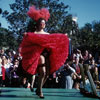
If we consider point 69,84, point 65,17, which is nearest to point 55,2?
point 65,17

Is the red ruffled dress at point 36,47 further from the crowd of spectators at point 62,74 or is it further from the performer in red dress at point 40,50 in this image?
the crowd of spectators at point 62,74

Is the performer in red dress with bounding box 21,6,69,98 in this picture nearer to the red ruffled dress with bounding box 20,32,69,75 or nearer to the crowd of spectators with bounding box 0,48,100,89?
the red ruffled dress with bounding box 20,32,69,75

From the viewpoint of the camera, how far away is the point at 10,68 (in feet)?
33.8

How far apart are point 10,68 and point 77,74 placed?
2684 mm

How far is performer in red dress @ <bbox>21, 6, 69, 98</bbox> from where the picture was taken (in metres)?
5.09

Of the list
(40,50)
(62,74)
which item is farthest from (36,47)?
(62,74)

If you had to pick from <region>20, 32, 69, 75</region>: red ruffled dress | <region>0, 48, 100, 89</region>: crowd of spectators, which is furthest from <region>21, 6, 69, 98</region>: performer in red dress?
<region>0, 48, 100, 89</region>: crowd of spectators

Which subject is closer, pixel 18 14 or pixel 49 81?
pixel 49 81

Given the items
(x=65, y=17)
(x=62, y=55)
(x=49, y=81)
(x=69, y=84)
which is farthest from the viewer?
(x=65, y=17)

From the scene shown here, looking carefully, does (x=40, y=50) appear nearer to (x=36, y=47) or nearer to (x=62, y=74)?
(x=36, y=47)

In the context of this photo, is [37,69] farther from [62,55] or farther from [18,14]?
[18,14]

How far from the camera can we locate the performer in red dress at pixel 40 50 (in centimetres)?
509

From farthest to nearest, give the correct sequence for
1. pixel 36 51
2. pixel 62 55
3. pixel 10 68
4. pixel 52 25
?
pixel 52 25 → pixel 10 68 → pixel 62 55 → pixel 36 51

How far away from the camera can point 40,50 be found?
509cm
